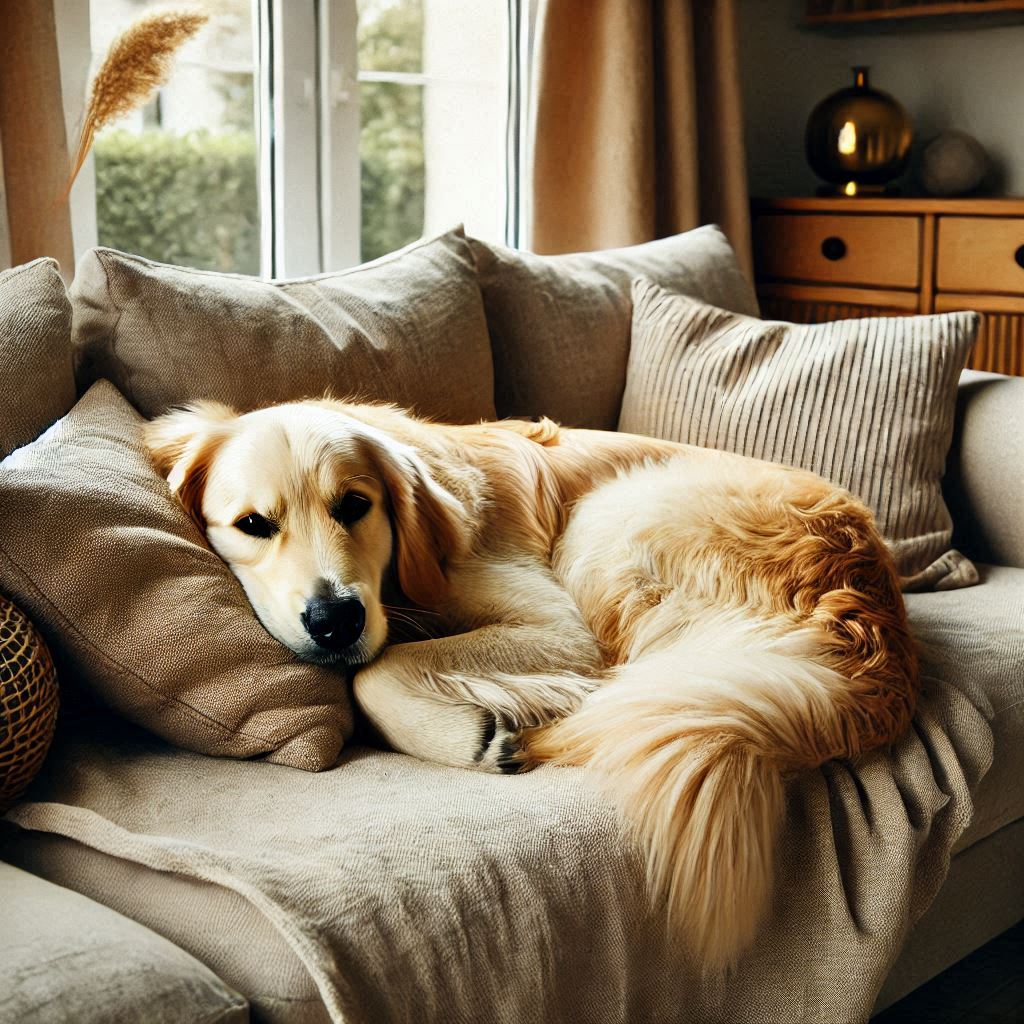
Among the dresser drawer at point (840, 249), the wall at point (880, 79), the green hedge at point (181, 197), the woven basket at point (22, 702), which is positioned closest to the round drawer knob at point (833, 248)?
the dresser drawer at point (840, 249)

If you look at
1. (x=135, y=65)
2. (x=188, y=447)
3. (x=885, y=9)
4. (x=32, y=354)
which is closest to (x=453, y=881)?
(x=188, y=447)

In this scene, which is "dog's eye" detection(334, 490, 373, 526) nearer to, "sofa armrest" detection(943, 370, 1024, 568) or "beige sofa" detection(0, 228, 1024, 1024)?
"beige sofa" detection(0, 228, 1024, 1024)

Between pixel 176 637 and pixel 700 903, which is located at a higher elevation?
pixel 176 637

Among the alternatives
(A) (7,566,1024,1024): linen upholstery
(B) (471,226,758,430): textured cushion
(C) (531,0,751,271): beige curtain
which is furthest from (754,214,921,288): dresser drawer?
(A) (7,566,1024,1024): linen upholstery

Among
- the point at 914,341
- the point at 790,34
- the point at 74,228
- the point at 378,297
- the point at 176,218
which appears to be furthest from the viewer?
the point at 790,34

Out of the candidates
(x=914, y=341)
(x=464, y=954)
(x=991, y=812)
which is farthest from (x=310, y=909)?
(x=914, y=341)

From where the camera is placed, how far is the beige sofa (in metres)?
0.98

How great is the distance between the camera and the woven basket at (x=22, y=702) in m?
1.10

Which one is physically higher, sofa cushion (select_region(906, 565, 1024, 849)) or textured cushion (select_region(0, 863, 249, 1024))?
textured cushion (select_region(0, 863, 249, 1024))

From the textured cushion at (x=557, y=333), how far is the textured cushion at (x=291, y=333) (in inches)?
3.7

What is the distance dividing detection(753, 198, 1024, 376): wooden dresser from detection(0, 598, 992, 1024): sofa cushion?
1.89 metres

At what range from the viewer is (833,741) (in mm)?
1344

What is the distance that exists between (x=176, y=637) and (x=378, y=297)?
837 mm

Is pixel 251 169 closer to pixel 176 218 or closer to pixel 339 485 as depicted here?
pixel 176 218
